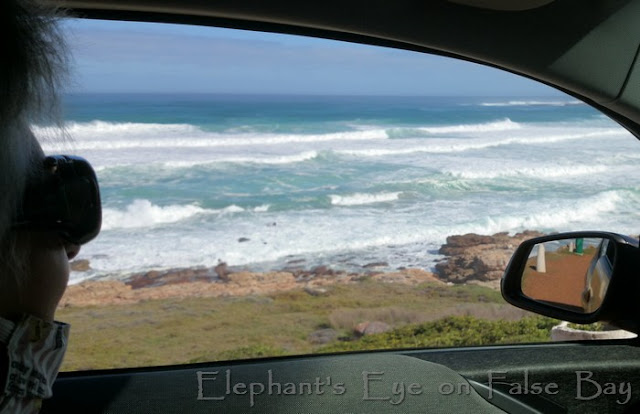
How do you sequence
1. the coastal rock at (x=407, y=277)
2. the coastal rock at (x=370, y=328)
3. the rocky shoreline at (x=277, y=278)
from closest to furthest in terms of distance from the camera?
the coastal rock at (x=370, y=328) < the rocky shoreline at (x=277, y=278) < the coastal rock at (x=407, y=277)

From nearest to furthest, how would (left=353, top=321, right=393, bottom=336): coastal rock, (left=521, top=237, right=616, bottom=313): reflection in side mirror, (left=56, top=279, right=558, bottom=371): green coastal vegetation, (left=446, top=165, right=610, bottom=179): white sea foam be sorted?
(left=521, top=237, right=616, bottom=313): reflection in side mirror < (left=56, top=279, right=558, bottom=371): green coastal vegetation < (left=353, top=321, right=393, bottom=336): coastal rock < (left=446, top=165, right=610, bottom=179): white sea foam

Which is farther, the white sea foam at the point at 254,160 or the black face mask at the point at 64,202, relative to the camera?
the white sea foam at the point at 254,160

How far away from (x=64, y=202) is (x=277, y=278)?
11.1 metres

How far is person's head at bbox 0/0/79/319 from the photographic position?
0.77m

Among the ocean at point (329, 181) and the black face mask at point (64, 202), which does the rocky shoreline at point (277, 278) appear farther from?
the black face mask at point (64, 202)

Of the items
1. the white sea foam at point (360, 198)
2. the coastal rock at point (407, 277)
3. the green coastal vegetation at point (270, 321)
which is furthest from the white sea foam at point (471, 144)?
the green coastal vegetation at point (270, 321)

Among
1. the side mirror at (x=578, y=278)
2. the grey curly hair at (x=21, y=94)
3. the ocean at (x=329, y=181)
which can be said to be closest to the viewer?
the grey curly hair at (x=21, y=94)

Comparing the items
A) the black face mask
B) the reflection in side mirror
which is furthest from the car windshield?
the reflection in side mirror

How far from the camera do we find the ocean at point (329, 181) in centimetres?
1300

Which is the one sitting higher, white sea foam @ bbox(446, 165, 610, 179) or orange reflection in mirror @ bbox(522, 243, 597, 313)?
white sea foam @ bbox(446, 165, 610, 179)

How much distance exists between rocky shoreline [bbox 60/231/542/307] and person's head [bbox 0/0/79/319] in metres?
9.62

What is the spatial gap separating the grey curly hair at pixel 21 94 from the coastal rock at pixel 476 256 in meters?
10.4

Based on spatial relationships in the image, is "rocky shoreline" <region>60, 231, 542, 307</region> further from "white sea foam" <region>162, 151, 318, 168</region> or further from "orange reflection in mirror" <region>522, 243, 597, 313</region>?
"orange reflection in mirror" <region>522, 243, 597, 313</region>

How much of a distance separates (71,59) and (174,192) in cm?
1535
